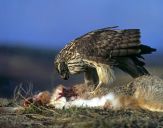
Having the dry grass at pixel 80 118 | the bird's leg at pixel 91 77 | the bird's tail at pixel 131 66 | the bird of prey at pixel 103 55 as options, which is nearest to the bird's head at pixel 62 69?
the bird of prey at pixel 103 55

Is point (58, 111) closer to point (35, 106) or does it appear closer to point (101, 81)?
point (35, 106)

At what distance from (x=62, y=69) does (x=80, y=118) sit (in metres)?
3.48

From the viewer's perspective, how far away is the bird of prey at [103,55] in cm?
1261

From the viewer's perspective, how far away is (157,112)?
10695 mm

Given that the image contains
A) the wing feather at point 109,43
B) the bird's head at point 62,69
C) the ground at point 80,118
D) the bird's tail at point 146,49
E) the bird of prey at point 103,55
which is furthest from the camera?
the bird's tail at point 146,49

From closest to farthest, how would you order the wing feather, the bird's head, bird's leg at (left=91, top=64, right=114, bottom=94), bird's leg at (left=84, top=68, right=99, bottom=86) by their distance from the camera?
bird's leg at (left=91, top=64, right=114, bottom=94) → bird's leg at (left=84, top=68, right=99, bottom=86) → the wing feather → the bird's head

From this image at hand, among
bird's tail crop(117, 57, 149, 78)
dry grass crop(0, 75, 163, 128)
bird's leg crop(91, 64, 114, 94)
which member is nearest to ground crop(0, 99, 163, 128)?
dry grass crop(0, 75, 163, 128)

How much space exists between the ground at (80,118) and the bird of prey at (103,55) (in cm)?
198

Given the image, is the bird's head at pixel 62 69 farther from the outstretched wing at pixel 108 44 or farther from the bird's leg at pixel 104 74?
the bird's leg at pixel 104 74

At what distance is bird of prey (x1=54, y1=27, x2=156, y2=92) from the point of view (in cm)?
1261

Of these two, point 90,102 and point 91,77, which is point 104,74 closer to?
point 91,77

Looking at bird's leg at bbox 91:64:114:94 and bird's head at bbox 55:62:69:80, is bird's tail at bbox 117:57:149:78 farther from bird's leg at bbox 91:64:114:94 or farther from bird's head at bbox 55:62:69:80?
bird's head at bbox 55:62:69:80

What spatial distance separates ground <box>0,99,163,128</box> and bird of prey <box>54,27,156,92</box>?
198 centimetres

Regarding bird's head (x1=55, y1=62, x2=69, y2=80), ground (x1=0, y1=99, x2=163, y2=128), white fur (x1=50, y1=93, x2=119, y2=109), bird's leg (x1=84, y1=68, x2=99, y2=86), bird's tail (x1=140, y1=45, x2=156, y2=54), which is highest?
bird's tail (x1=140, y1=45, x2=156, y2=54)
